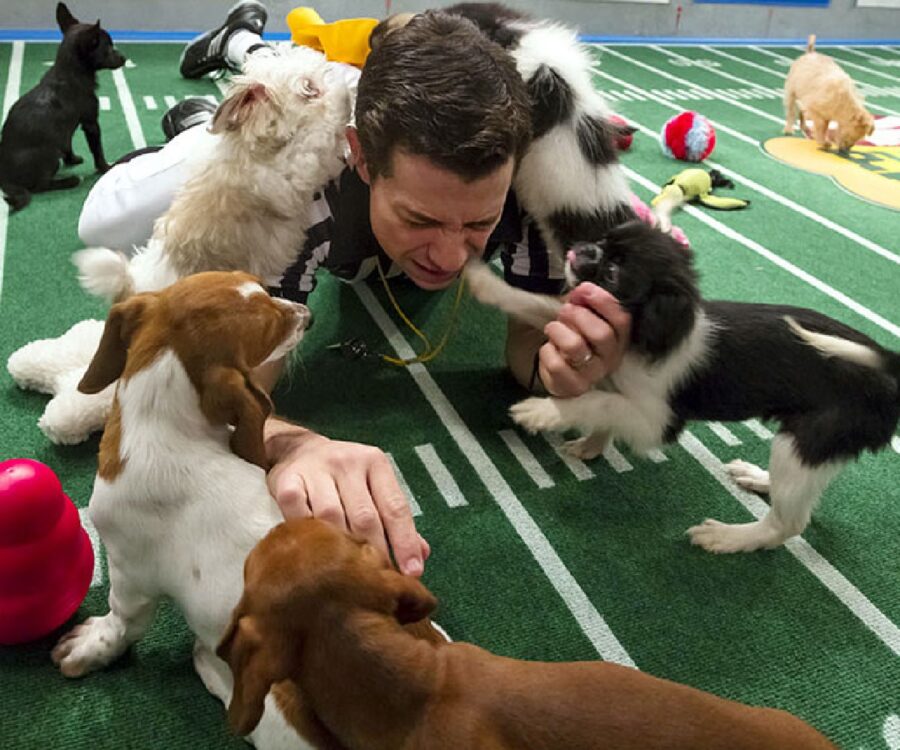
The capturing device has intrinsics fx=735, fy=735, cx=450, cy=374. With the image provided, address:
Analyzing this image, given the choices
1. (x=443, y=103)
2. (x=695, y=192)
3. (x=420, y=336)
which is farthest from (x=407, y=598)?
(x=695, y=192)

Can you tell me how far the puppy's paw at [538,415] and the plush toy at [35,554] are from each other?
105 centimetres

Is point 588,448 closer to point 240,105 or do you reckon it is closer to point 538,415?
point 538,415

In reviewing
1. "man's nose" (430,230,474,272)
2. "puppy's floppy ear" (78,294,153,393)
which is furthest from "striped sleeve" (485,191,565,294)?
"puppy's floppy ear" (78,294,153,393)

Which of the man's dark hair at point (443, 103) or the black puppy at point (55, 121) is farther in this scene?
the black puppy at point (55, 121)

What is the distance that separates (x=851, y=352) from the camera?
1490 mm

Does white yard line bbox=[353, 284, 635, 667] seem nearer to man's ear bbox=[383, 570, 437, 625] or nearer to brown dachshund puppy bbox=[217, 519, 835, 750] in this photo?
brown dachshund puppy bbox=[217, 519, 835, 750]

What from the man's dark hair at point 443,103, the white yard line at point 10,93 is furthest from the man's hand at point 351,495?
the white yard line at point 10,93

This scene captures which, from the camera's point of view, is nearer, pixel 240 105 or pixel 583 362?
Result: pixel 240 105

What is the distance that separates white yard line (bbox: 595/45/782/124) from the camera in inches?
200

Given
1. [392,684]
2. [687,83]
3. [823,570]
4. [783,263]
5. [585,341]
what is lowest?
[823,570]

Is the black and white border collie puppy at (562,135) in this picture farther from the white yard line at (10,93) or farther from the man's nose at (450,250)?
the white yard line at (10,93)

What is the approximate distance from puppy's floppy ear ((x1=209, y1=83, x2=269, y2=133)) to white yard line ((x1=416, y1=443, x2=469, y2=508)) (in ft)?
3.01

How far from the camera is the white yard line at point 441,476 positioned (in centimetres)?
181

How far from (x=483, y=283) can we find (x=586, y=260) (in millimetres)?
339
